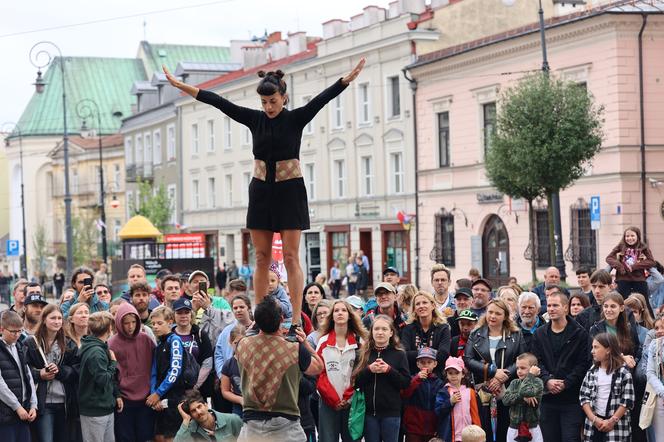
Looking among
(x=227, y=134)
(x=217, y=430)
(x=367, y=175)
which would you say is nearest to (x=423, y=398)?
(x=217, y=430)

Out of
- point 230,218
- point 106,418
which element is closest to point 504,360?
point 106,418

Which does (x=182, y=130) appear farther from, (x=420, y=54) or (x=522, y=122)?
(x=522, y=122)

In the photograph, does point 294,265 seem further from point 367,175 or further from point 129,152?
point 129,152

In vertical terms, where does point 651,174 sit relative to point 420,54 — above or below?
below

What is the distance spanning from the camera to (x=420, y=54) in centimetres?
4872

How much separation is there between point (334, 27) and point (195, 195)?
676 inches

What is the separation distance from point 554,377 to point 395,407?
1.55 meters

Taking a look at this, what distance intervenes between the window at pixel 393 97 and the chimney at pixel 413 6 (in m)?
3.40

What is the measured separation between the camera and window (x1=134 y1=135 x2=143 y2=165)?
77.4m

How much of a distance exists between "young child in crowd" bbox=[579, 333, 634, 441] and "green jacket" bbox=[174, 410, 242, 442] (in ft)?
10.6

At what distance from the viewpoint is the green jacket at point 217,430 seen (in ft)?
36.9

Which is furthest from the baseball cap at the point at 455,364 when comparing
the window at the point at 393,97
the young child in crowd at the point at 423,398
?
the window at the point at 393,97

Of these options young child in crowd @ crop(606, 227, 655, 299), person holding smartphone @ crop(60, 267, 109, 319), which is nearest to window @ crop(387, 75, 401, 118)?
young child in crowd @ crop(606, 227, 655, 299)

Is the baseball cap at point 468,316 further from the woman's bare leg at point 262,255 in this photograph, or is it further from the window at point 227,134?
the window at point 227,134
